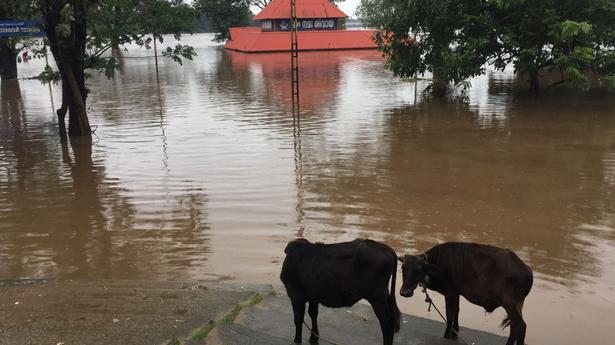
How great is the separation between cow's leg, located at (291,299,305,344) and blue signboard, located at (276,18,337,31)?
2079 inches

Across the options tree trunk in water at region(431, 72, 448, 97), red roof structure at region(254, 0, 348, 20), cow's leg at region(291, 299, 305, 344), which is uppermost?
red roof structure at region(254, 0, 348, 20)

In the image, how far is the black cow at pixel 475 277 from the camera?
420 centimetres

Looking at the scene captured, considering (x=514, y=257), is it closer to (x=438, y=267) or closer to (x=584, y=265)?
(x=438, y=267)

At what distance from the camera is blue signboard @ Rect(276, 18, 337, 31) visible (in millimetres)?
55094

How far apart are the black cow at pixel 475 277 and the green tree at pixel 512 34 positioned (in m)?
14.7

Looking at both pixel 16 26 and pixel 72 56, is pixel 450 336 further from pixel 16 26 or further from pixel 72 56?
pixel 16 26

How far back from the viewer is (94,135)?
16.1 metres

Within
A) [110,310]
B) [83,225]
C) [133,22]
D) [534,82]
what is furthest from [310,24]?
[110,310]

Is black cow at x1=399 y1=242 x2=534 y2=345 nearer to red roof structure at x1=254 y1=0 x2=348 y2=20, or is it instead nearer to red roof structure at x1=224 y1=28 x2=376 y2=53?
red roof structure at x1=224 y1=28 x2=376 y2=53

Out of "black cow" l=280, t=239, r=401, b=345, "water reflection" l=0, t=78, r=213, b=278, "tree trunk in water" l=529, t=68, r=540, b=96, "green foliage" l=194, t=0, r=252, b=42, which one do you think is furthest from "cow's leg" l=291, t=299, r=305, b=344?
"green foliage" l=194, t=0, r=252, b=42

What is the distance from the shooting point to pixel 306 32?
54562mm

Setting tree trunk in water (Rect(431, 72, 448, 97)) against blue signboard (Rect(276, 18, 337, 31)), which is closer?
tree trunk in water (Rect(431, 72, 448, 97))

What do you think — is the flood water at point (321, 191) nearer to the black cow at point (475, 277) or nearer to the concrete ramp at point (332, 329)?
the concrete ramp at point (332, 329)

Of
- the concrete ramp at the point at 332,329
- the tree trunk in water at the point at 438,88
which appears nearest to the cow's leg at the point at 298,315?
the concrete ramp at the point at 332,329
